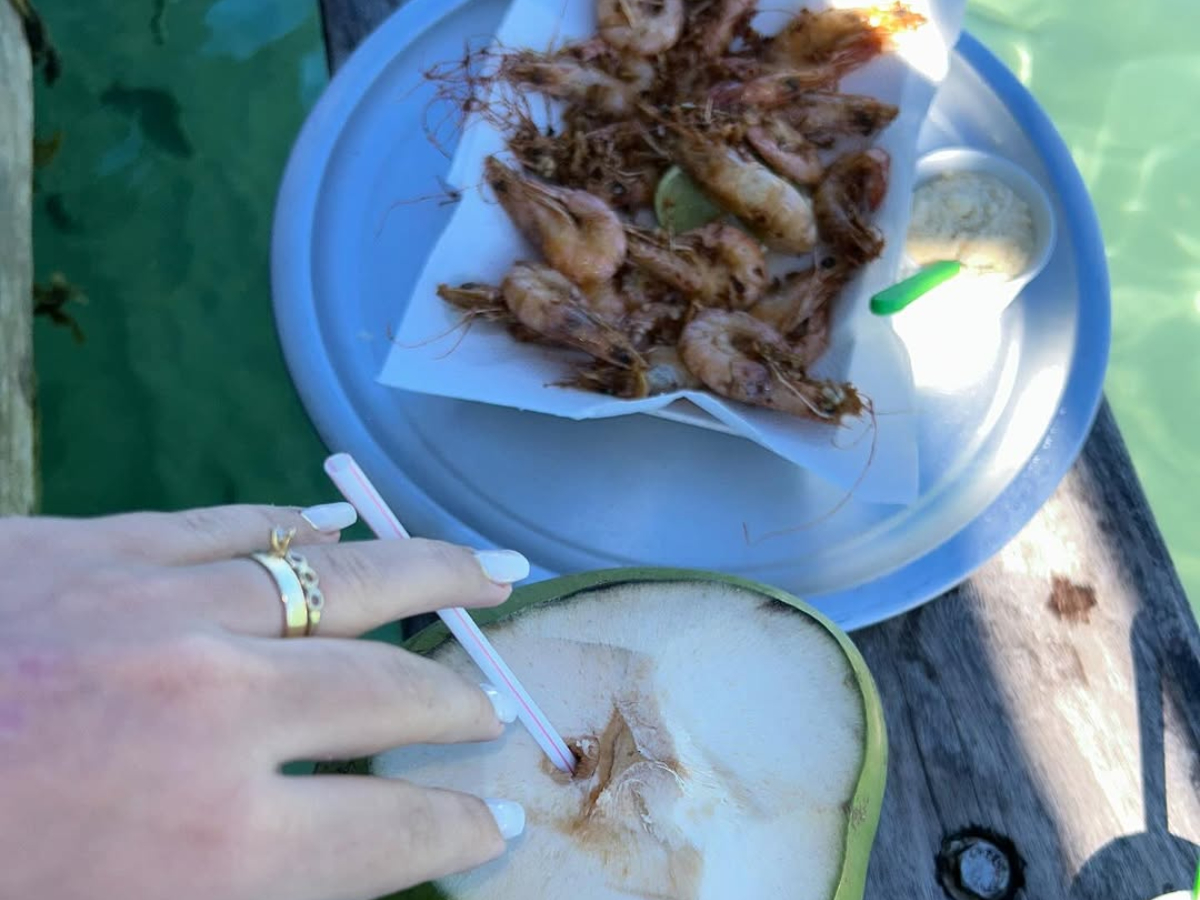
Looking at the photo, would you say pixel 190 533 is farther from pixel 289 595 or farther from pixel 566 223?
pixel 566 223

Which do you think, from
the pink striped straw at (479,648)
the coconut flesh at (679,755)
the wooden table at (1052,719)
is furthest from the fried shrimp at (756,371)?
the pink striped straw at (479,648)

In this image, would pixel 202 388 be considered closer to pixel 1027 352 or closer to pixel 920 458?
pixel 920 458

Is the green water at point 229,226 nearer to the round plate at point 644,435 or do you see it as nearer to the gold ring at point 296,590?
the round plate at point 644,435

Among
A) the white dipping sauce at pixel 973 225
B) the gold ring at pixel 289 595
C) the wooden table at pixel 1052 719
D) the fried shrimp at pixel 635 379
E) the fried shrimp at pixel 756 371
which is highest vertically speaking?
the white dipping sauce at pixel 973 225

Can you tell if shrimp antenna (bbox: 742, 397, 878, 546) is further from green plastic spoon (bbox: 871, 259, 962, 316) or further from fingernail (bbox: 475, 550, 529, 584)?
fingernail (bbox: 475, 550, 529, 584)

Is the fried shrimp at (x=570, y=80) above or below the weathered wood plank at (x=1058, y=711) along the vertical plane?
above

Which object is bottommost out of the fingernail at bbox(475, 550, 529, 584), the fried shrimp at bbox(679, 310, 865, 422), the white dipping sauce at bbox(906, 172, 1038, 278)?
the fried shrimp at bbox(679, 310, 865, 422)

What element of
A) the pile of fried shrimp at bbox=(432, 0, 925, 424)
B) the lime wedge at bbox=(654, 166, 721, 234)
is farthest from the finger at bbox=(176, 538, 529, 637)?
the lime wedge at bbox=(654, 166, 721, 234)
